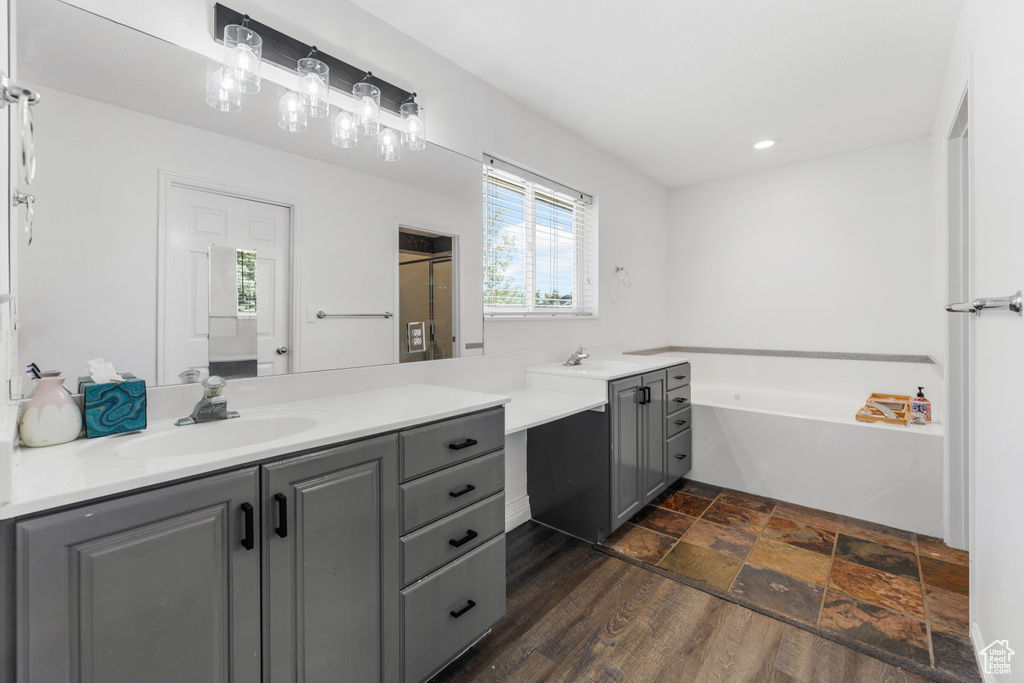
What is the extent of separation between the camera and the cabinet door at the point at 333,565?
41.9 inches

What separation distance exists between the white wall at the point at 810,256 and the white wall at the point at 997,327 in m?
1.92

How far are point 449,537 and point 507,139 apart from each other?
2022mm

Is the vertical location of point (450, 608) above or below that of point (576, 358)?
below

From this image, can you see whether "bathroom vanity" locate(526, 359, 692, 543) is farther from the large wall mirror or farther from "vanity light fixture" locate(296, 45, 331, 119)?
"vanity light fixture" locate(296, 45, 331, 119)

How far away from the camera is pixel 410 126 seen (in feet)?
6.28

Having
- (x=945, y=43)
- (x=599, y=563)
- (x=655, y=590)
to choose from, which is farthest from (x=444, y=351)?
(x=945, y=43)

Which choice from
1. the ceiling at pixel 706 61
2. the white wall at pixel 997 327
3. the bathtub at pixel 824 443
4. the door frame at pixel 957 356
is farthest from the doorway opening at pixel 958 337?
the white wall at pixel 997 327

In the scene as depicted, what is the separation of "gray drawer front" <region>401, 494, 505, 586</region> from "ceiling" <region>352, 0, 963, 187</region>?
1.94m

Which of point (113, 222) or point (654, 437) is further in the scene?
point (654, 437)

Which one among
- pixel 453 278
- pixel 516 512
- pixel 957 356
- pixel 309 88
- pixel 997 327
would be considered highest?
pixel 309 88

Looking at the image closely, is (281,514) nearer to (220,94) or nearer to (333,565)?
(333,565)

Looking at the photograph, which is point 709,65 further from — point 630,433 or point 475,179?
point 630,433

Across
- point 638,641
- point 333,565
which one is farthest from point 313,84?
point 638,641

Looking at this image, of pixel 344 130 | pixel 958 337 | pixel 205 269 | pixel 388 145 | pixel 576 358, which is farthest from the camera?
pixel 576 358
